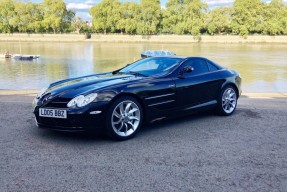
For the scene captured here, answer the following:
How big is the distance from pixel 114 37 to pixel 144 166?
135 m

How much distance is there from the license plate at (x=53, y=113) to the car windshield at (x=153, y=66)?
5.67ft

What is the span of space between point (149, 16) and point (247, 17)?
36661mm

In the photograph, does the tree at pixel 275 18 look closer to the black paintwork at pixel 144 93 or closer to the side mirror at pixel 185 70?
the black paintwork at pixel 144 93

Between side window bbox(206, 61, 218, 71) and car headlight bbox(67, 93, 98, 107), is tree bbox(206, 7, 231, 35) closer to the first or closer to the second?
side window bbox(206, 61, 218, 71)

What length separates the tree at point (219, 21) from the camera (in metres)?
124

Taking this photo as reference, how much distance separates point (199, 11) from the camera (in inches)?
5379

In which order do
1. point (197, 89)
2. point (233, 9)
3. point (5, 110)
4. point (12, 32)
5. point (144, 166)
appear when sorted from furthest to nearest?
point (12, 32), point (233, 9), point (5, 110), point (197, 89), point (144, 166)

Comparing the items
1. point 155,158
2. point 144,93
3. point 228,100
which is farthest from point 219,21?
→ point 155,158

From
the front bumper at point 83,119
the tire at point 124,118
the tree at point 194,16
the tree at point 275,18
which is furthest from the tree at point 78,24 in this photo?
the front bumper at point 83,119

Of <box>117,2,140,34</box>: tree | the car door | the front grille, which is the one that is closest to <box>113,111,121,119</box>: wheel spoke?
the front grille

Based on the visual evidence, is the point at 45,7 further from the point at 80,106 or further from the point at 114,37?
the point at 80,106

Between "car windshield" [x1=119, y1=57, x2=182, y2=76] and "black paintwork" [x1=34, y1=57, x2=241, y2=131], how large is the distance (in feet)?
0.46

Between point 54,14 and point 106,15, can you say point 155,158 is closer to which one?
point 106,15

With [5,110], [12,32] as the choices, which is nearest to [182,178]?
[5,110]
